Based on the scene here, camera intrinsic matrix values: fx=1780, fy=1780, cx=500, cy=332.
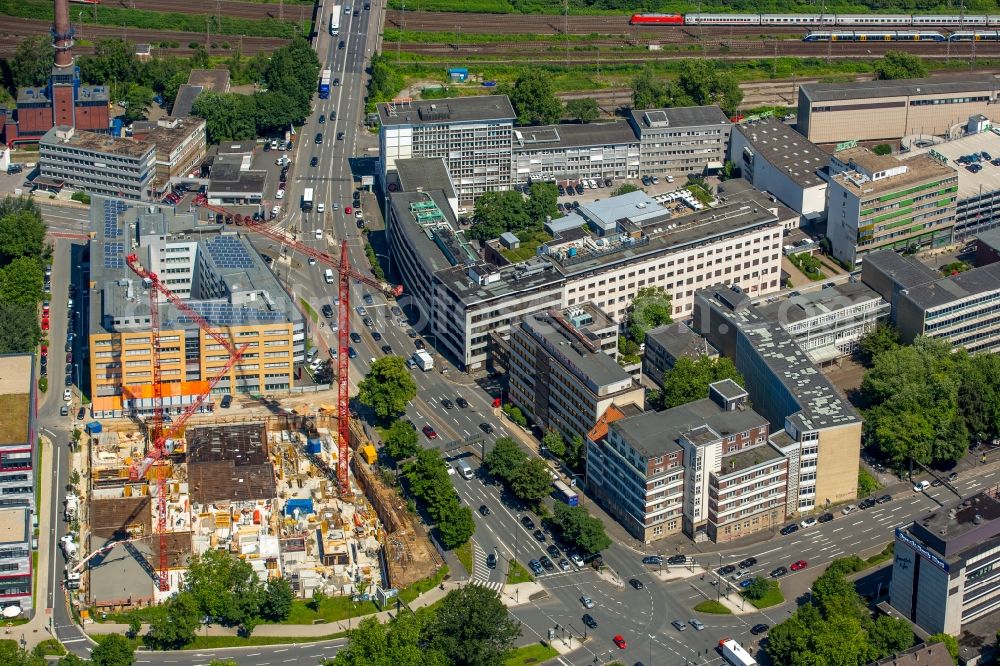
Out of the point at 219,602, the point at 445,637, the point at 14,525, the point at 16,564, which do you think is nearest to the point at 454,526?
the point at 445,637

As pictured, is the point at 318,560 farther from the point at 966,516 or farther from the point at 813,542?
the point at 966,516

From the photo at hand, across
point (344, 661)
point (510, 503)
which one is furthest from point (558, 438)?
point (344, 661)

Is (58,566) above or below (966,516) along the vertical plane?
below

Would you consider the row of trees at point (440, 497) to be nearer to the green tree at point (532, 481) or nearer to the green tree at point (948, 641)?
the green tree at point (532, 481)

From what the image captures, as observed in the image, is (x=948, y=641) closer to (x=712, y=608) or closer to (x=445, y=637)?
(x=712, y=608)

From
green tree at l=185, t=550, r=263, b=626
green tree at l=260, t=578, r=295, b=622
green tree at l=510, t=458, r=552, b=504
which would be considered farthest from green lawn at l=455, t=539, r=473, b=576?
green tree at l=185, t=550, r=263, b=626

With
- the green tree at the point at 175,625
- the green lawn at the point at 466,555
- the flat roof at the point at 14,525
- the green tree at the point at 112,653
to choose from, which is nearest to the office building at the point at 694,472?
the green lawn at the point at 466,555
